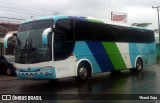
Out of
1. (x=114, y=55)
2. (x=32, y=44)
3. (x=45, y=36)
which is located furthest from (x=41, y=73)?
(x=114, y=55)

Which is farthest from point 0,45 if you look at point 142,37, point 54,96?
point 54,96

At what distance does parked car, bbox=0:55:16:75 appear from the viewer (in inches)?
918

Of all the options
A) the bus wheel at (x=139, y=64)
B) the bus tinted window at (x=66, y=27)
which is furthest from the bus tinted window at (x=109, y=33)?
the bus wheel at (x=139, y=64)

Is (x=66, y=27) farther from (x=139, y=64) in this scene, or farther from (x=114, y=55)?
(x=139, y=64)

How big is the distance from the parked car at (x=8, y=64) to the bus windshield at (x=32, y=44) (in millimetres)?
7867

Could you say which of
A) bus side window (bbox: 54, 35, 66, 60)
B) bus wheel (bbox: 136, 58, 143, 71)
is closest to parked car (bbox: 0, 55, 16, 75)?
bus wheel (bbox: 136, 58, 143, 71)

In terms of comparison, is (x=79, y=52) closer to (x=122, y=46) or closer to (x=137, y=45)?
(x=122, y=46)

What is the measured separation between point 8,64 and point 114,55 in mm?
8016

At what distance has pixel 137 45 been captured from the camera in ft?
73.5

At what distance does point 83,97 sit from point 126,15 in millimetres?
40710

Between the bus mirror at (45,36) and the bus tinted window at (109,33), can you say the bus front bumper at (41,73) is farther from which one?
the bus tinted window at (109,33)

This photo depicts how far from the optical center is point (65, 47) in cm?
1534

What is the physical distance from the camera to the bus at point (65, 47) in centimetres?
1460

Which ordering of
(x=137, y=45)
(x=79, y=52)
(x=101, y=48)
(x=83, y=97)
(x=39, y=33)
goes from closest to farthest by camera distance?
(x=83, y=97) < (x=39, y=33) < (x=79, y=52) < (x=101, y=48) < (x=137, y=45)
